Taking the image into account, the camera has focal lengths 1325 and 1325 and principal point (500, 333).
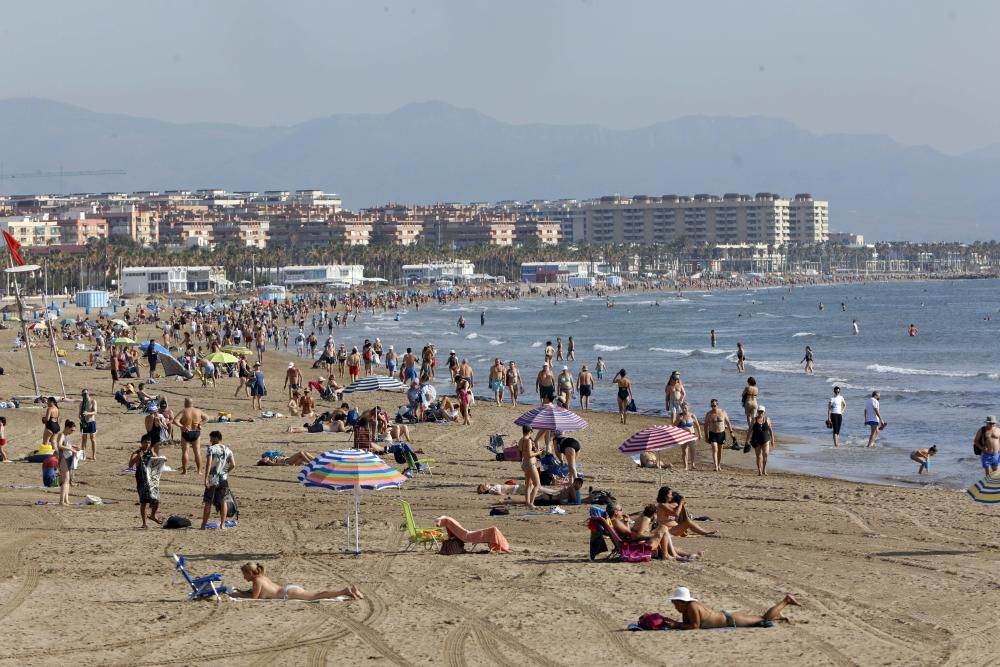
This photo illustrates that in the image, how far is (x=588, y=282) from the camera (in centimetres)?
16162

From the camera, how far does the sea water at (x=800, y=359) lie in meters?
23.4

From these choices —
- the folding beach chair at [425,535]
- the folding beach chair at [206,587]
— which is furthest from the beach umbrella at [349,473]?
the folding beach chair at [206,587]

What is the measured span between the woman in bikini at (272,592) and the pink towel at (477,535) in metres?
2.00

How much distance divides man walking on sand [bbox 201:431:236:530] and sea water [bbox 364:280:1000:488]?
9890 mm

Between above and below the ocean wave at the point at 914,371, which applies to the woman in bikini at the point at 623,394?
above

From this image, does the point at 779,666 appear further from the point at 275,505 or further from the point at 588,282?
the point at 588,282

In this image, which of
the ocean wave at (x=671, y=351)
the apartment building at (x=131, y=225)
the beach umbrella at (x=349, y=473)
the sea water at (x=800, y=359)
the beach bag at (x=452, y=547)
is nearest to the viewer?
Result: the beach umbrella at (x=349, y=473)

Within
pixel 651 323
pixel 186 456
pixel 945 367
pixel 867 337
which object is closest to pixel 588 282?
pixel 651 323

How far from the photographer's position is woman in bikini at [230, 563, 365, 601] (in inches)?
436

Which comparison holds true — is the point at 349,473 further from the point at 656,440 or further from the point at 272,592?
the point at 656,440

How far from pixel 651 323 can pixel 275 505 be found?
2740 inches

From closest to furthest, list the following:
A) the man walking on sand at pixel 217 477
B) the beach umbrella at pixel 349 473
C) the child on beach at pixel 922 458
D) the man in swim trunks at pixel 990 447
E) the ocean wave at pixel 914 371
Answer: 1. the beach umbrella at pixel 349 473
2. the man walking on sand at pixel 217 477
3. the man in swim trunks at pixel 990 447
4. the child on beach at pixel 922 458
5. the ocean wave at pixel 914 371

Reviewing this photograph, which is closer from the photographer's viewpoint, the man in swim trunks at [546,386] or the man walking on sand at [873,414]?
the man walking on sand at [873,414]

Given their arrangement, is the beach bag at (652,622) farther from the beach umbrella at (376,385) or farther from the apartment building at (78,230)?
the apartment building at (78,230)
